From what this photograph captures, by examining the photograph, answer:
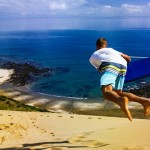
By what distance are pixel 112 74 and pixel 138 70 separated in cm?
351

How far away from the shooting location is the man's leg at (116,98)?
8750 mm

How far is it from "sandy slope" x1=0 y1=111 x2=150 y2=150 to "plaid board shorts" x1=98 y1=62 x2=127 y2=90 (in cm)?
195

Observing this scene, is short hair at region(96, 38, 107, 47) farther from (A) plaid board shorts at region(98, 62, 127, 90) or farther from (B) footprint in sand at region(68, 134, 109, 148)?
(B) footprint in sand at region(68, 134, 109, 148)

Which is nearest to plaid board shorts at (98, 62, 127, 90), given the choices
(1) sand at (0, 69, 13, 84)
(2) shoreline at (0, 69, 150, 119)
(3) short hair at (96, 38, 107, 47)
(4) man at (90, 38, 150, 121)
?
(4) man at (90, 38, 150, 121)

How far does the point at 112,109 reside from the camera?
118 ft

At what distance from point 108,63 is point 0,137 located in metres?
6.27

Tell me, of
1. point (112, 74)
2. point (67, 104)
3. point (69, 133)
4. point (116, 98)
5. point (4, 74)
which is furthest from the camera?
point (4, 74)

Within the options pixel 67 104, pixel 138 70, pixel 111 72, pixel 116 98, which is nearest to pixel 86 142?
pixel 138 70

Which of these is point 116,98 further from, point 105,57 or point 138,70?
point 138,70

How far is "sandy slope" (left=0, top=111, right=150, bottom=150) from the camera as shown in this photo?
36.9ft

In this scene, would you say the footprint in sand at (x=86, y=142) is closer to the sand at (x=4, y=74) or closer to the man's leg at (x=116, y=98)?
the man's leg at (x=116, y=98)

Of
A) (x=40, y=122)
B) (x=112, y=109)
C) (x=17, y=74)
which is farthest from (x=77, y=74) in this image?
(x=40, y=122)

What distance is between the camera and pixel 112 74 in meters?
9.39

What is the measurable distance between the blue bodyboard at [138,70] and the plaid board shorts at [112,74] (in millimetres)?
2746
